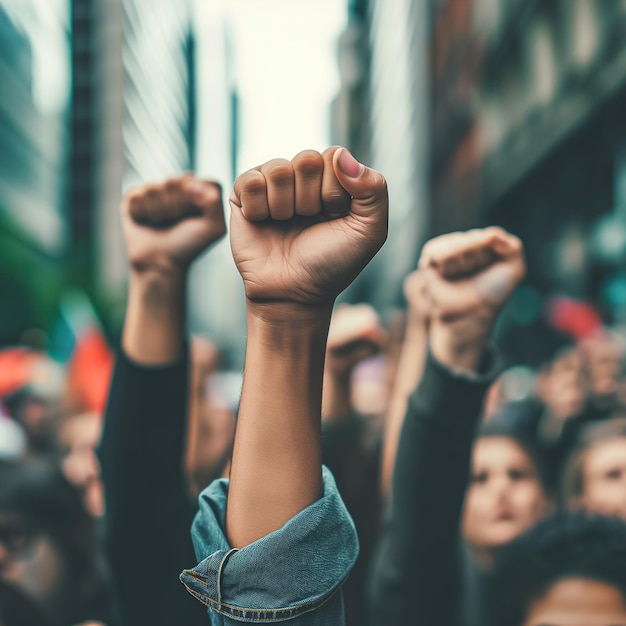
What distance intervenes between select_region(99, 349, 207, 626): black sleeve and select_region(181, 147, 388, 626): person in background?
1.61ft

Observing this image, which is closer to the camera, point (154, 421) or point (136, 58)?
point (154, 421)

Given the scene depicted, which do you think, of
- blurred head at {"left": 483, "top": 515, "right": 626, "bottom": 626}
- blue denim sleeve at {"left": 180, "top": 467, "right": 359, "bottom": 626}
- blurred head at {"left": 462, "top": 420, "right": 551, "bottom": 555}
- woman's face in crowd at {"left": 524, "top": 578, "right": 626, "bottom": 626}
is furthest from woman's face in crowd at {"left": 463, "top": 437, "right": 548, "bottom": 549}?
blue denim sleeve at {"left": 180, "top": 467, "right": 359, "bottom": 626}

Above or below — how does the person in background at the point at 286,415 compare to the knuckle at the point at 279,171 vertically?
below

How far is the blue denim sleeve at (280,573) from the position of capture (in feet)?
3.53

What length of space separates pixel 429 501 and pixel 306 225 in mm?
720

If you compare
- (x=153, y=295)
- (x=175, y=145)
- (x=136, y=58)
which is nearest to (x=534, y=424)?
(x=153, y=295)

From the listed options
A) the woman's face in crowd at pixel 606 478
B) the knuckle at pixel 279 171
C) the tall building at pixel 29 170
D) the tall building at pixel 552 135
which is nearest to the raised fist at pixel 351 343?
the knuckle at pixel 279 171

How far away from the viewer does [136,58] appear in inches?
3049

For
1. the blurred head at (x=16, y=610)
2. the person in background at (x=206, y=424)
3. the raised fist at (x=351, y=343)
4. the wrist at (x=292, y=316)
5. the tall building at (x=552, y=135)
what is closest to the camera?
the wrist at (x=292, y=316)

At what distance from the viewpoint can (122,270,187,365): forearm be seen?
1618mm

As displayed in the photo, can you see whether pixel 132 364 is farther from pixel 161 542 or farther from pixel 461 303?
pixel 461 303

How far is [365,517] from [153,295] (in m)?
0.89

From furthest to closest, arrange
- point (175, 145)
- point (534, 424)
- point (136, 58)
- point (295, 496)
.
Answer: point (175, 145) → point (136, 58) → point (534, 424) → point (295, 496)

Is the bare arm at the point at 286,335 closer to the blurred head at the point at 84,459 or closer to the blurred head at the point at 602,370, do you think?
the blurred head at the point at 84,459
